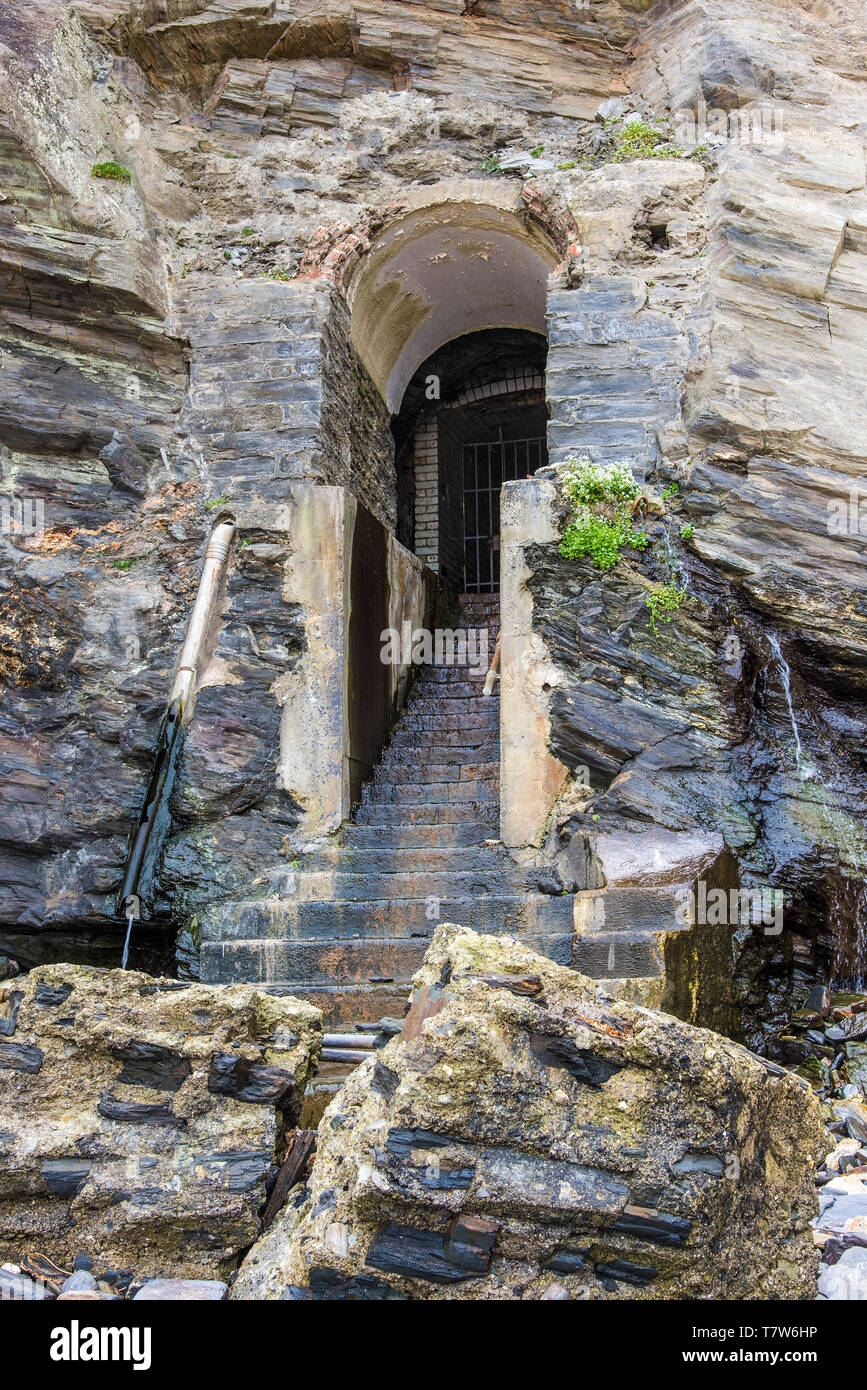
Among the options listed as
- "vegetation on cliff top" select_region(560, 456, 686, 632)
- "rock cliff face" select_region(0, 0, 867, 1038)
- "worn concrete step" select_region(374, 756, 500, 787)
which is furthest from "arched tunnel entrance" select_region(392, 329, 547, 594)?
"vegetation on cliff top" select_region(560, 456, 686, 632)

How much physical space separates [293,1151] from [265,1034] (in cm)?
41

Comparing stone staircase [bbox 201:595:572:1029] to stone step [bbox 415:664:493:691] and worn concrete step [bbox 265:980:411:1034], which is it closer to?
worn concrete step [bbox 265:980:411:1034]

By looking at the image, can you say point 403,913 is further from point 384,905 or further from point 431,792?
point 431,792

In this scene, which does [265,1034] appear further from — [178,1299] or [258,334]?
[258,334]

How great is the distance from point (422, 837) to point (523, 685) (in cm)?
109

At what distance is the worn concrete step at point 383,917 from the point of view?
551 centimetres

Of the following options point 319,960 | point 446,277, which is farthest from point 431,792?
point 446,277

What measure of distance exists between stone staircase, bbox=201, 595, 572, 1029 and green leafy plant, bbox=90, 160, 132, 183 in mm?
5076

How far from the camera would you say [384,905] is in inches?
225

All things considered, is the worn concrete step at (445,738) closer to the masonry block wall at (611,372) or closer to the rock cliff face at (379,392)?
the rock cliff face at (379,392)

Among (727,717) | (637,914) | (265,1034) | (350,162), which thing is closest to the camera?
(265,1034)

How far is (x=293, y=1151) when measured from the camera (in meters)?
3.46

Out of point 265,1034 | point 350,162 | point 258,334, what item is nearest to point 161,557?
point 258,334

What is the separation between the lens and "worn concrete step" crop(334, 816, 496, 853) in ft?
21.1
